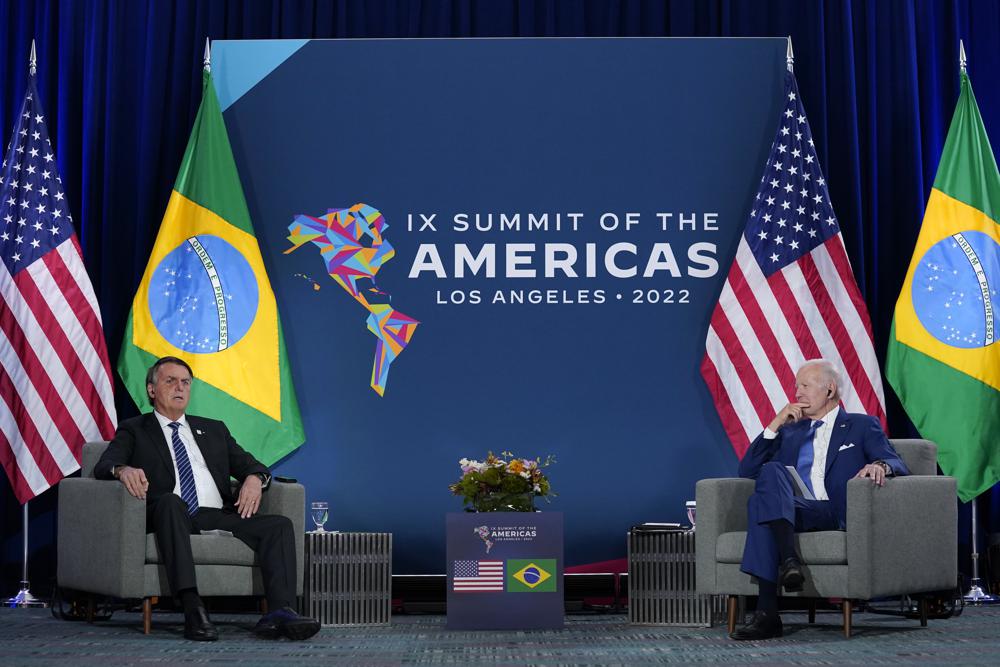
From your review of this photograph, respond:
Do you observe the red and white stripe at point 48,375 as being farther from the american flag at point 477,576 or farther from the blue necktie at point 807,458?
the blue necktie at point 807,458

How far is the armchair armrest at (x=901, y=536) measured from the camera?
4039mm

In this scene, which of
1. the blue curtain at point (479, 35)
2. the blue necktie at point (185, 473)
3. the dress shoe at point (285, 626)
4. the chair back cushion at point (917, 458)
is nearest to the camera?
the dress shoe at point (285, 626)

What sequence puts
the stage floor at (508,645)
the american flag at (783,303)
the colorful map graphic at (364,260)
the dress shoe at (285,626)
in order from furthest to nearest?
the colorful map graphic at (364,260) → the american flag at (783,303) → the dress shoe at (285,626) → the stage floor at (508,645)

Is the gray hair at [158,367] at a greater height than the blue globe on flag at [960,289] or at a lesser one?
lesser

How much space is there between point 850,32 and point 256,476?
3.56 metres

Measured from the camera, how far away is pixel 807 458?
176 inches

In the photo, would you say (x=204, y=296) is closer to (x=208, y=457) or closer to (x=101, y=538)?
(x=208, y=457)

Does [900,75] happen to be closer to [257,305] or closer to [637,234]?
[637,234]

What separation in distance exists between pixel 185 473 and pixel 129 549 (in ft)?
1.50

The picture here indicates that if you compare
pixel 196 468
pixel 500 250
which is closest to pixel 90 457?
pixel 196 468

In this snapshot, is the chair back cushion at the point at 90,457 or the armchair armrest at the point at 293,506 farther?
the chair back cushion at the point at 90,457

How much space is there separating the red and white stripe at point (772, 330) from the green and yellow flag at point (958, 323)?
215 mm

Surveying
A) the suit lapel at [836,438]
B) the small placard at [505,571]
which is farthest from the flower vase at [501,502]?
the suit lapel at [836,438]

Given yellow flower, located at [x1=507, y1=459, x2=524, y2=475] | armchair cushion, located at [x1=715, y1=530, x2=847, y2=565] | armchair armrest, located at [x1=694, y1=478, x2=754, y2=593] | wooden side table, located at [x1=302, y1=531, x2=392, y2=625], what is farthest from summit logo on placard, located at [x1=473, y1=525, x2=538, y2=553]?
armchair cushion, located at [x1=715, y1=530, x2=847, y2=565]
